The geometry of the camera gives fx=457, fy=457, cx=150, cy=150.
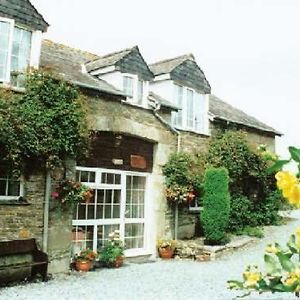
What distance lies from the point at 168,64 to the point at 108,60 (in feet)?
12.1

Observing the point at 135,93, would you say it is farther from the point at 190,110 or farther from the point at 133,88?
the point at 190,110

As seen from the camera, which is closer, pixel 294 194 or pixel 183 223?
pixel 294 194

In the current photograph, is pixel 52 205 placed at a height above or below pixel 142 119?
below

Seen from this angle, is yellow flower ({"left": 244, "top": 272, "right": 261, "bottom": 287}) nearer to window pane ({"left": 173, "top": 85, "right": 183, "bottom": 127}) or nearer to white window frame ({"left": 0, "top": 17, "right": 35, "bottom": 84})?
white window frame ({"left": 0, "top": 17, "right": 35, "bottom": 84})

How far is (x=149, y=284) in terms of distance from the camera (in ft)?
33.7

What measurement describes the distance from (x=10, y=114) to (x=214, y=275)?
6371 mm

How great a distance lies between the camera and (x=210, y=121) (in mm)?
18719

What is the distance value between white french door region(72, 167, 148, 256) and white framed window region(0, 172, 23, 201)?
212 centimetres

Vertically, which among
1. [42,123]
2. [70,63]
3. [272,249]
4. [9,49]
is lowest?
[272,249]

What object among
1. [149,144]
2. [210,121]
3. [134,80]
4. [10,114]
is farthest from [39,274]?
[210,121]

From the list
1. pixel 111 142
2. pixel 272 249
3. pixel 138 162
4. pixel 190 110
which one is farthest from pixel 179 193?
pixel 272 249

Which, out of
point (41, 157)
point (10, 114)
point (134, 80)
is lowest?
point (41, 157)

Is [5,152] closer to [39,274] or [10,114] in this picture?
[10,114]

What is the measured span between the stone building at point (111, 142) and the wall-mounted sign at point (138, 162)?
0.03m
